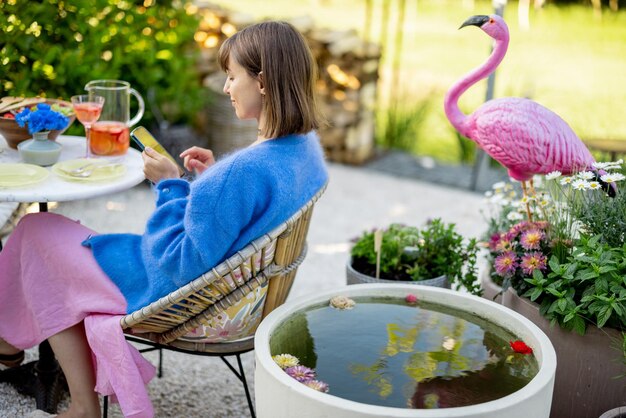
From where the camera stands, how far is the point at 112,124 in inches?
106

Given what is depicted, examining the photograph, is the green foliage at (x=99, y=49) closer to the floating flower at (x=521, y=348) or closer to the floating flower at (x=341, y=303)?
the floating flower at (x=341, y=303)

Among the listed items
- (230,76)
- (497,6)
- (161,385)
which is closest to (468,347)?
(230,76)

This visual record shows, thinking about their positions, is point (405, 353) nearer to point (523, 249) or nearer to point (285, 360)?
point (285, 360)

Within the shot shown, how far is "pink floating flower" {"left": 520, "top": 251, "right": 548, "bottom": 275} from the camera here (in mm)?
2393

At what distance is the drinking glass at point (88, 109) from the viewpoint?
2.59 m

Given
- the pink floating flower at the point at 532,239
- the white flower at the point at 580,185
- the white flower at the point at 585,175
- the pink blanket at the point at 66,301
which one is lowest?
the pink blanket at the point at 66,301

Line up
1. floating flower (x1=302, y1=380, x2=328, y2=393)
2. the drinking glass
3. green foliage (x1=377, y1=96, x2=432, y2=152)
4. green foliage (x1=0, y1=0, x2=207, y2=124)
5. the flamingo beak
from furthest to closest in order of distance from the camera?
green foliage (x1=377, y1=96, x2=432, y2=152)
green foliage (x1=0, y1=0, x2=207, y2=124)
the flamingo beak
the drinking glass
floating flower (x1=302, y1=380, x2=328, y2=393)

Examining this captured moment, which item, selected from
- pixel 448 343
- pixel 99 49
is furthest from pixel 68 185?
pixel 99 49

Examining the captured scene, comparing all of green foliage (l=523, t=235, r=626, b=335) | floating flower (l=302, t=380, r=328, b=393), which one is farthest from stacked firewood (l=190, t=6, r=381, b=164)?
floating flower (l=302, t=380, r=328, b=393)

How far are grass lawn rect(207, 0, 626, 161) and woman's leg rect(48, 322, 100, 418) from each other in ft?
13.8

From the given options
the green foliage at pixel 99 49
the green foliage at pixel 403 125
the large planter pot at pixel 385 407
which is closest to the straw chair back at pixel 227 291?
the large planter pot at pixel 385 407

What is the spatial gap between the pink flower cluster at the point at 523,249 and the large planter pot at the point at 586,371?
123mm

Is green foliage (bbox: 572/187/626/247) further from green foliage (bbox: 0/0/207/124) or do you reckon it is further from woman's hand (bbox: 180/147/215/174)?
green foliage (bbox: 0/0/207/124)

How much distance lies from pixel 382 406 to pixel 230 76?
A: 1010 mm
